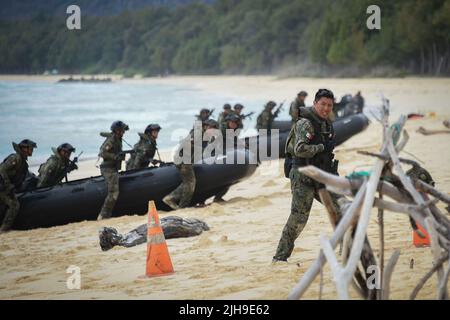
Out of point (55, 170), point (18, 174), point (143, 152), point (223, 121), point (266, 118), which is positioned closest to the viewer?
point (18, 174)

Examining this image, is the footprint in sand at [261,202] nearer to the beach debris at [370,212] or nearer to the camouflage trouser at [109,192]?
the camouflage trouser at [109,192]

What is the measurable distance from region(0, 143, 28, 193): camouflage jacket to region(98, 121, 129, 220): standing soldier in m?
1.13

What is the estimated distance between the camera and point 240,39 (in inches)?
5059

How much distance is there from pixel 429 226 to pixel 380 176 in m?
0.42

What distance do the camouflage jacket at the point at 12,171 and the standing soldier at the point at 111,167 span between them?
3.72ft

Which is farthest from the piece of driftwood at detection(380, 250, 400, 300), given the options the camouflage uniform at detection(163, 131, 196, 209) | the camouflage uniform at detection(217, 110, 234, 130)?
the camouflage uniform at detection(217, 110, 234, 130)

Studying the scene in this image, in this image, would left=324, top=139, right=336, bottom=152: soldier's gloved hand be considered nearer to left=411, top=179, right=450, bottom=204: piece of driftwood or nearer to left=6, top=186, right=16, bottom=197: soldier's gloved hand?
left=411, top=179, right=450, bottom=204: piece of driftwood

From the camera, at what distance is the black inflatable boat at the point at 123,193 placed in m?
12.4

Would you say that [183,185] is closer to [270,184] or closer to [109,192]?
[109,192]

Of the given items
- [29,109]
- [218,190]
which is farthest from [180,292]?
[29,109]

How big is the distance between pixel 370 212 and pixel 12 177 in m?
8.01

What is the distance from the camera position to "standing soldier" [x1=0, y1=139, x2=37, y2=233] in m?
12.1

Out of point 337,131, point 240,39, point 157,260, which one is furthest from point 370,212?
point 240,39
